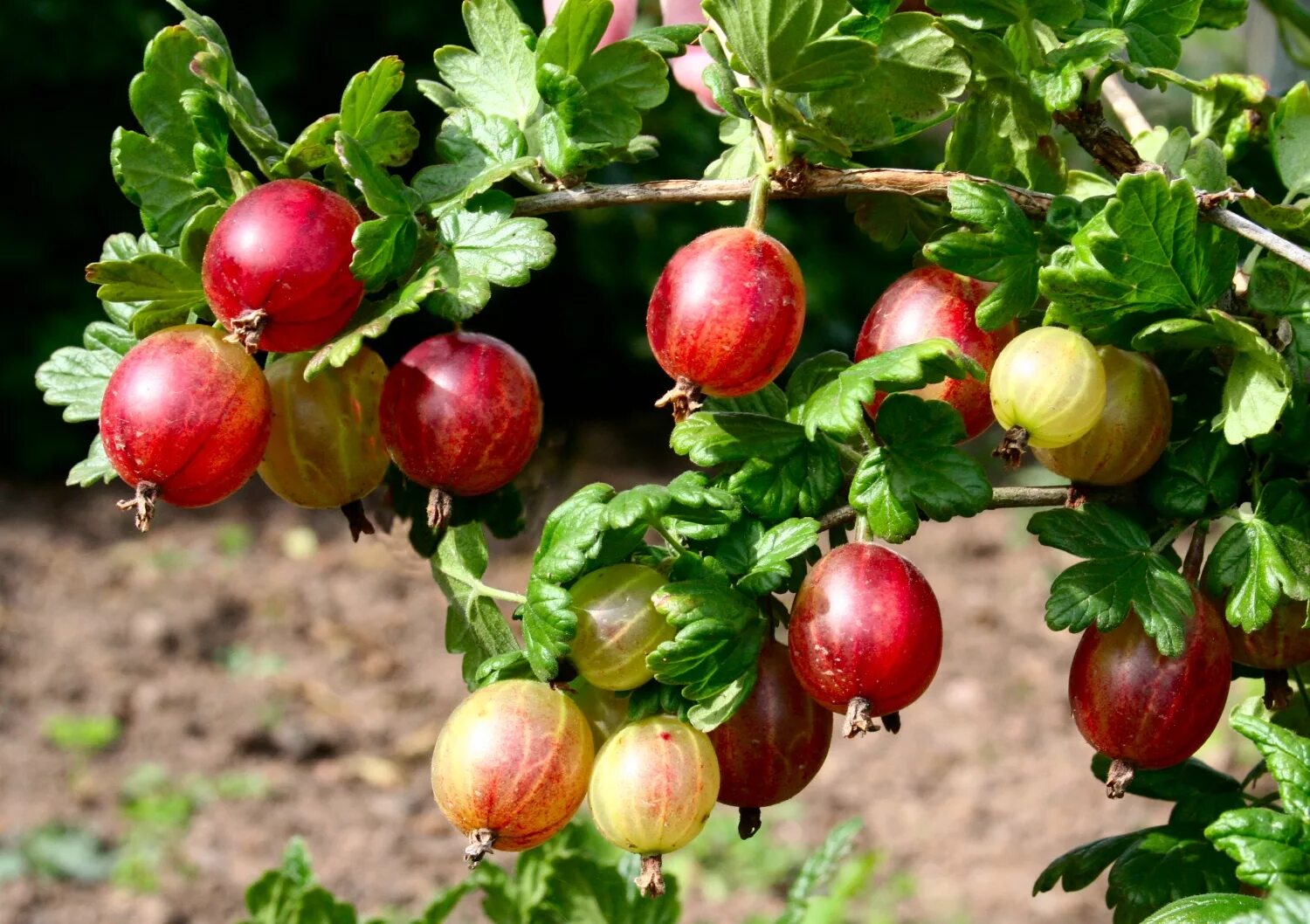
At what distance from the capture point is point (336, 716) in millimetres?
2762

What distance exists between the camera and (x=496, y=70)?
73cm

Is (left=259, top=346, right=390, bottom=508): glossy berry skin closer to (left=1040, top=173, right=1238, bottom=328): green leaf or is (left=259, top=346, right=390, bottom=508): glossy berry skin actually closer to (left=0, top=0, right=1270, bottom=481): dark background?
(left=1040, top=173, right=1238, bottom=328): green leaf

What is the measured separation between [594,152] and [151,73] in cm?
23

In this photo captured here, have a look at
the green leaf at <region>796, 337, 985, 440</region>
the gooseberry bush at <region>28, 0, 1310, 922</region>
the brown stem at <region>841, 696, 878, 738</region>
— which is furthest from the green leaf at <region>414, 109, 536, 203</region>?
the brown stem at <region>841, 696, 878, 738</region>

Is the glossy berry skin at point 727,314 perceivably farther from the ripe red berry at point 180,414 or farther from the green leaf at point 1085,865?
the green leaf at point 1085,865

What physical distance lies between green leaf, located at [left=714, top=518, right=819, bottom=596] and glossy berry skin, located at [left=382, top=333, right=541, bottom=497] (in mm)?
139

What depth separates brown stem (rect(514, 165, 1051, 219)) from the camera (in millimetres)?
659

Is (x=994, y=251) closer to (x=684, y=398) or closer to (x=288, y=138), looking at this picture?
(x=684, y=398)

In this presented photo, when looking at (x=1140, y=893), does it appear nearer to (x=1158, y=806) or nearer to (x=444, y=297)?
(x=444, y=297)

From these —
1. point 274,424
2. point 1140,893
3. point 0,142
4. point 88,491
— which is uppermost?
point 274,424

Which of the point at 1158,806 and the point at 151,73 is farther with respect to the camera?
the point at 1158,806

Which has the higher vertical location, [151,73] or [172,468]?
[151,73]

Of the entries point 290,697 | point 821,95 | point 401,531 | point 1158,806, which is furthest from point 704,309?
point 290,697

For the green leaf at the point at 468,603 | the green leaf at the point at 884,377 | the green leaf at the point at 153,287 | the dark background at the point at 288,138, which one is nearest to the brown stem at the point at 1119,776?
the green leaf at the point at 884,377
